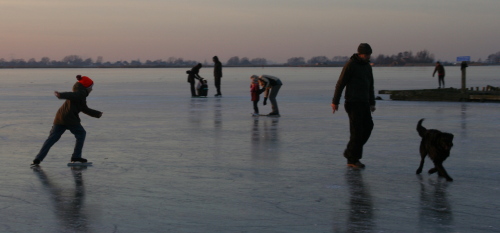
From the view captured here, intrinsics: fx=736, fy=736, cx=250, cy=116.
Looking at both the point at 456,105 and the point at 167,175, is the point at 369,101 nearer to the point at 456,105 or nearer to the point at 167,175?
the point at 167,175

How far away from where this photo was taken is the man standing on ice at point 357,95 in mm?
8711

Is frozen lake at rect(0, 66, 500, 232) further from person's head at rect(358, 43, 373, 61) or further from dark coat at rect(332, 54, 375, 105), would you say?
person's head at rect(358, 43, 373, 61)

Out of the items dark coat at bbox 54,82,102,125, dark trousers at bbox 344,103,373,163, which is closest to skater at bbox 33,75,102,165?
dark coat at bbox 54,82,102,125

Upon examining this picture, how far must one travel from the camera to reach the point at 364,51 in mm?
8695

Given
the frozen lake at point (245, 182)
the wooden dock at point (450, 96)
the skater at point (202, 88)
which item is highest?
the skater at point (202, 88)

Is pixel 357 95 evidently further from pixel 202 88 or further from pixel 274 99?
pixel 202 88

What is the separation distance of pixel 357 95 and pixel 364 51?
528mm

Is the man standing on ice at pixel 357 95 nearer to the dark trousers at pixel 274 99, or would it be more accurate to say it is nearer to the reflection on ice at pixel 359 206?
the reflection on ice at pixel 359 206

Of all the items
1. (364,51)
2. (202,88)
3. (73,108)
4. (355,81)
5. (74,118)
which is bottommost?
(202,88)

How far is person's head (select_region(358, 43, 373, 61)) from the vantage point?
8695 mm

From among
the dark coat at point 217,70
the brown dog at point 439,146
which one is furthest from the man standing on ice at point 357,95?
the dark coat at point 217,70

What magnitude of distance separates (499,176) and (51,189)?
4686mm

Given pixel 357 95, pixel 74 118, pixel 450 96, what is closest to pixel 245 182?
pixel 357 95

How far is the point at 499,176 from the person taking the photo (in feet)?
25.9
